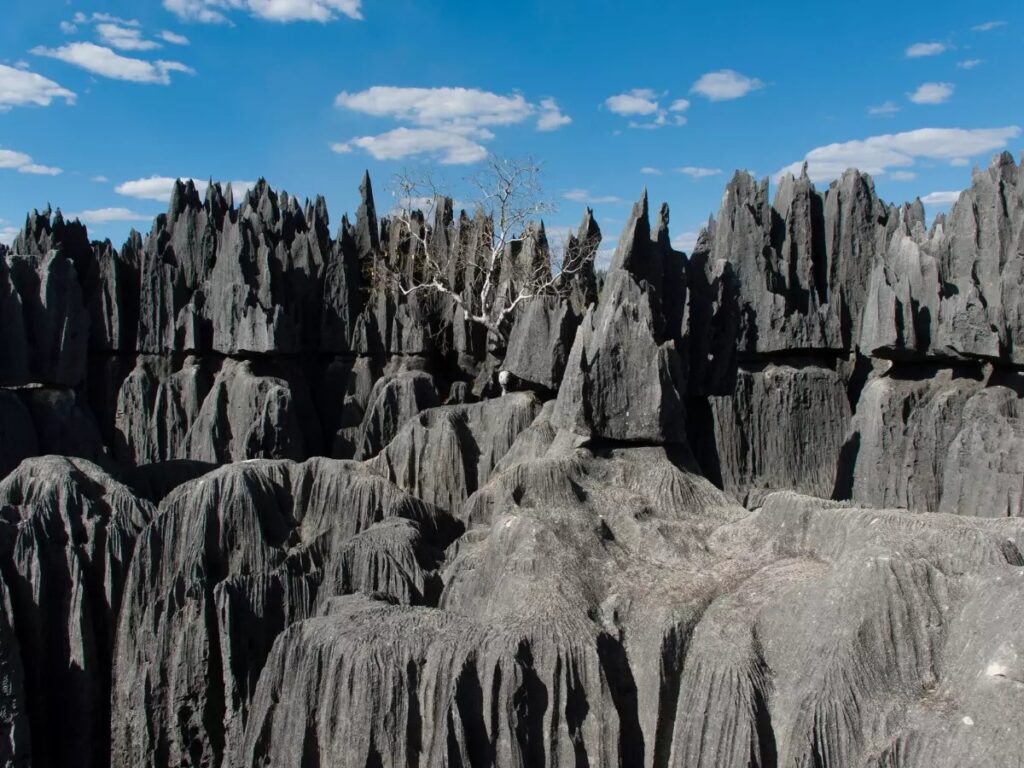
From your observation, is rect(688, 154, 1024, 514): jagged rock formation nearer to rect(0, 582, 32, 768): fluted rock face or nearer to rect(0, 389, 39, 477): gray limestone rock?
rect(0, 582, 32, 768): fluted rock face

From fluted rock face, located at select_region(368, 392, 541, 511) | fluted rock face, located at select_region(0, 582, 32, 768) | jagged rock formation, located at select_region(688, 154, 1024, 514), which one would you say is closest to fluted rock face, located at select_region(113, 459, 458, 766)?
fluted rock face, located at select_region(0, 582, 32, 768)

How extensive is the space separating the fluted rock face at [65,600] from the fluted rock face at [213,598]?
46 centimetres

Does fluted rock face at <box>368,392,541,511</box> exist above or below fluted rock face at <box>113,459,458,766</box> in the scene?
above

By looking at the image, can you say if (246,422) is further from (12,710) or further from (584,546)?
(584,546)

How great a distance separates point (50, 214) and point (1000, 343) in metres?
25.5

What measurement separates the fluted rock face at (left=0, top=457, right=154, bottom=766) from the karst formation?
40mm

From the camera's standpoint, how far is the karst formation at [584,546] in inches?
325

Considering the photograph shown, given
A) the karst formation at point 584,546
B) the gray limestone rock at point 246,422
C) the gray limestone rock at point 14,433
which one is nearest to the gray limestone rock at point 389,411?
the karst formation at point 584,546

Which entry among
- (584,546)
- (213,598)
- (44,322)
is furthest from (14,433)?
(584,546)

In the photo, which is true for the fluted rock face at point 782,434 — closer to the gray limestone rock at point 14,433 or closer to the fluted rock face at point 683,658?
the fluted rock face at point 683,658

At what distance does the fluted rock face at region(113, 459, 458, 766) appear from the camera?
11.7m

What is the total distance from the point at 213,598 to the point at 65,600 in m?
1.95

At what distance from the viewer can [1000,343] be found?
53.4 feet

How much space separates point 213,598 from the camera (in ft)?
39.4
